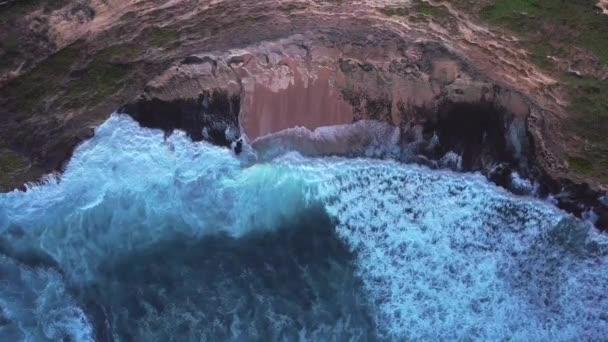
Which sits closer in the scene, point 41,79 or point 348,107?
point 41,79

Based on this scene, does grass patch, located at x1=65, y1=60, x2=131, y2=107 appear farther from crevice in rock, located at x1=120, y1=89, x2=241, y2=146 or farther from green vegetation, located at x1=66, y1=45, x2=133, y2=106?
crevice in rock, located at x1=120, y1=89, x2=241, y2=146

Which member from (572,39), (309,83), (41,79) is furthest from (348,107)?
(41,79)

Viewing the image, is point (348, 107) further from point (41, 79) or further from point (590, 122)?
point (41, 79)

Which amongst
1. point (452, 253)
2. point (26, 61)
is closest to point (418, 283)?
point (452, 253)

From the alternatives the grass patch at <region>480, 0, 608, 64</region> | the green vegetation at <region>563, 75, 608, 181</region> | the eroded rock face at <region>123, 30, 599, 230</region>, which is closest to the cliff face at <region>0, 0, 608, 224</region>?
the eroded rock face at <region>123, 30, 599, 230</region>

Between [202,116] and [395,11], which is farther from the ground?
[395,11]

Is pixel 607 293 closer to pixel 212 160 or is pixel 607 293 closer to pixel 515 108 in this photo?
pixel 515 108
